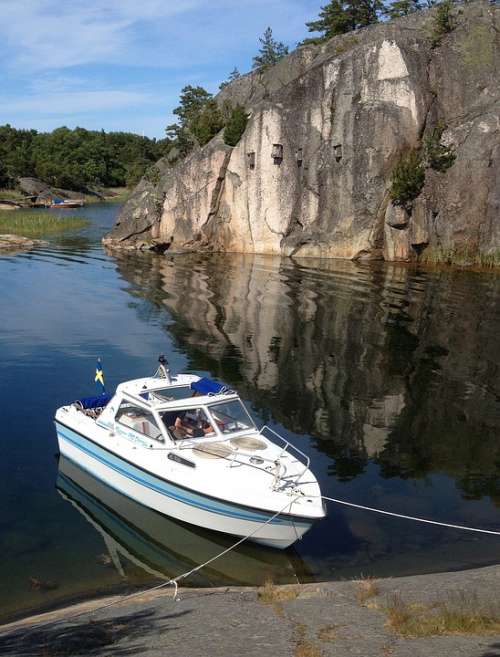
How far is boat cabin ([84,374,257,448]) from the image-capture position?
50.5ft

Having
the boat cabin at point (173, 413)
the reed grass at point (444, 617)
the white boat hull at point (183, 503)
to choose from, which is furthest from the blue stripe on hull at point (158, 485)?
the reed grass at point (444, 617)

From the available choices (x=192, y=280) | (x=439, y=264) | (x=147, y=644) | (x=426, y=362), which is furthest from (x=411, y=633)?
(x=439, y=264)

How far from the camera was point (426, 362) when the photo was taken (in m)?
26.6

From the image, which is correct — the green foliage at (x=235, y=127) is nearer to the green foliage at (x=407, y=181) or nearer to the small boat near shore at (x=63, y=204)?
the green foliage at (x=407, y=181)

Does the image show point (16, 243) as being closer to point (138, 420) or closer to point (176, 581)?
point (138, 420)

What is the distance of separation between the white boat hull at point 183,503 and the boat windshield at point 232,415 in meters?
2.19

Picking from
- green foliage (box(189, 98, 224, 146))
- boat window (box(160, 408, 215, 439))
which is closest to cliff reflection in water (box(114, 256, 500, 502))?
boat window (box(160, 408, 215, 439))

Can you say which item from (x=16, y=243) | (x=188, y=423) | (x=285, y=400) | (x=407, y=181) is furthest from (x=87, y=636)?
(x=16, y=243)

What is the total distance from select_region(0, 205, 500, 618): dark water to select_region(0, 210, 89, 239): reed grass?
25052mm

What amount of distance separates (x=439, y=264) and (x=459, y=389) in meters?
27.7

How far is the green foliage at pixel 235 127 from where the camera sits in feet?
190

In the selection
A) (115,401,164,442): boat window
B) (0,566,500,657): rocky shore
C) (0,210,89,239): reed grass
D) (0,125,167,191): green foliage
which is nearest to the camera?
(0,566,500,657): rocky shore

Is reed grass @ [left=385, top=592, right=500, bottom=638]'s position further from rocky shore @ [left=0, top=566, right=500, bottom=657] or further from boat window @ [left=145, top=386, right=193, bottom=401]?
boat window @ [left=145, top=386, right=193, bottom=401]

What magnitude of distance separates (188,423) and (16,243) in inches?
1968
